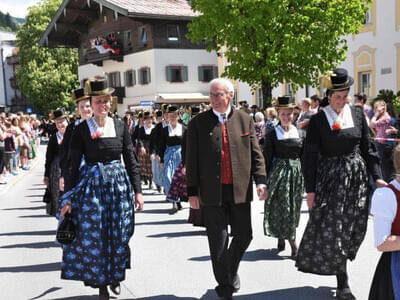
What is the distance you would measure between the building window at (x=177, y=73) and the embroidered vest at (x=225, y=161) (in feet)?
113

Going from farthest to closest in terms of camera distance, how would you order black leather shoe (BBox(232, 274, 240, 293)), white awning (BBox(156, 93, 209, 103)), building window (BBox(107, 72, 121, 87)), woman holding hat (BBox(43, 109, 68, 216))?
building window (BBox(107, 72, 121, 87)), white awning (BBox(156, 93, 209, 103)), woman holding hat (BBox(43, 109, 68, 216)), black leather shoe (BBox(232, 274, 240, 293))

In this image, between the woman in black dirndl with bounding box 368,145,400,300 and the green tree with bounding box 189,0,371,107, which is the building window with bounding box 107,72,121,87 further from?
the woman in black dirndl with bounding box 368,145,400,300

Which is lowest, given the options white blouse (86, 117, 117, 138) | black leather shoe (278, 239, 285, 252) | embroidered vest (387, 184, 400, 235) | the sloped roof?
black leather shoe (278, 239, 285, 252)

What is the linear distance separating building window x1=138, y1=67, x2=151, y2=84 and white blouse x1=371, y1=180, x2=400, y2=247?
121 ft

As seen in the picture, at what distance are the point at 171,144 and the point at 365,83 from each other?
54.8 ft

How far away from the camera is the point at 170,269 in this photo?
6.12 m

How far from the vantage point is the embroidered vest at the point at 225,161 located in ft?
15.7

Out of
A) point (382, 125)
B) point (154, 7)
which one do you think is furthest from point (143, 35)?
point (382, 125)

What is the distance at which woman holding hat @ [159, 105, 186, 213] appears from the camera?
10.3m

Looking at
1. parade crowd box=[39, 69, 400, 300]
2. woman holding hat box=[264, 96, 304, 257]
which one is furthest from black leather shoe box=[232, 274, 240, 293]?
woman holding hat box=[264, 96, 304, 257]

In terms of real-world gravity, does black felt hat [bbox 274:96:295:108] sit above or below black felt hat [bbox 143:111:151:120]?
above

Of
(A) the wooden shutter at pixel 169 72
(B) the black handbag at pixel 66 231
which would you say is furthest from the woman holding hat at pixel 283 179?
(A) the wooden shutter at pixel 169 72

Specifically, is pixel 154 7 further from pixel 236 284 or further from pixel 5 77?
pixel 5 77

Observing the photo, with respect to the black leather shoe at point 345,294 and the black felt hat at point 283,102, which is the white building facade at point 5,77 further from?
the black leather shoe at point 345,294
